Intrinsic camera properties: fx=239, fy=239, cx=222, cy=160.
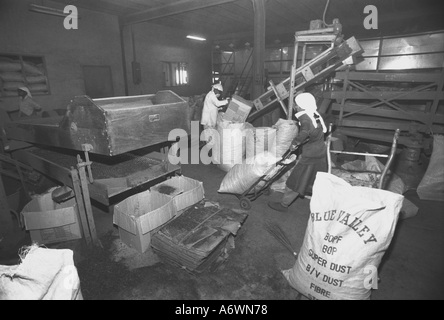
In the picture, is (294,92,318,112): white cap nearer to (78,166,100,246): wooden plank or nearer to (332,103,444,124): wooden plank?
(78,166,100,246): wooden plank

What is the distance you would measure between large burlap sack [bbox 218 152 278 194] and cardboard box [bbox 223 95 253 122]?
191 cm

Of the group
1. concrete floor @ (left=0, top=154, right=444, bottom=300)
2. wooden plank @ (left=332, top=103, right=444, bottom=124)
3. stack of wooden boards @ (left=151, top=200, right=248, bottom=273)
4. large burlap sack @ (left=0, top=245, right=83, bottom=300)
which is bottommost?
concrete floor @ (left=0, top=154, right=444, bottom=300)

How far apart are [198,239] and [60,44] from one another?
7.55m

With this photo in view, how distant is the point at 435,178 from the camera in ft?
12.8

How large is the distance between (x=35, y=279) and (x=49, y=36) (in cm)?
762

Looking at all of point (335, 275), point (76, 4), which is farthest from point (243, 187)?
point (76, 4)

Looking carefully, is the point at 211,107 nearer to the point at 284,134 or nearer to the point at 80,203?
the point at 284,134

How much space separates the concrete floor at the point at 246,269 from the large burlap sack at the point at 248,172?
Answer: 556 millimetres

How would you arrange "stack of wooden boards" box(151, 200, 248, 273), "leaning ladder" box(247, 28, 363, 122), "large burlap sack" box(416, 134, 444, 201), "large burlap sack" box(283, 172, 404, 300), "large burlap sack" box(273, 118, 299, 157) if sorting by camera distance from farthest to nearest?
"leaning ladder" box(247, 28, 363, 122) < "large burlap sack" box(273, 118, 299, 157) < "large burlap sack" box(416, 134, 444, 201) < "stack of wooden boards" box(151, 200, 248, 273) < "large burlap sack" box(283, 172, 404, 300)

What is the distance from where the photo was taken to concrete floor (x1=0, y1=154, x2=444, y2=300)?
2291 millimetres

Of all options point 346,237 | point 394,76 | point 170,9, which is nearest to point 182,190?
point 346,237

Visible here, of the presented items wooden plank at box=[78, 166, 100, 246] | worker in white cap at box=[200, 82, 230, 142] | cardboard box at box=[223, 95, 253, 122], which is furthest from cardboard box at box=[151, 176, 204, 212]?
cardboard box at box=[223, 95, 253, 122]

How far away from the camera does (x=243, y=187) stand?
3.68 m
